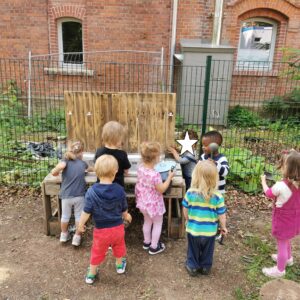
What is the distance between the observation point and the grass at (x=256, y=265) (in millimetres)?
3159

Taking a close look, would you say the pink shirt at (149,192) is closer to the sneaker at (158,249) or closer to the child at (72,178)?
the sneaker at (158,249)

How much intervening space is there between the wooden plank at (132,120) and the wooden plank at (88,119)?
46cm

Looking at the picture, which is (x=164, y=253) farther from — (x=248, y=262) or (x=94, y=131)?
(x=94, y=131)

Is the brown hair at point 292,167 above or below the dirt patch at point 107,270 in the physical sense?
above

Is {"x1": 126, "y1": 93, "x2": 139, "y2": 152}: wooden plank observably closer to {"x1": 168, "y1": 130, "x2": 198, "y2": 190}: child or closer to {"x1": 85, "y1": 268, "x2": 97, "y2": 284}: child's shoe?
{"x1": 168, "y1": 130, "x2": 198, "y2": 190}: child

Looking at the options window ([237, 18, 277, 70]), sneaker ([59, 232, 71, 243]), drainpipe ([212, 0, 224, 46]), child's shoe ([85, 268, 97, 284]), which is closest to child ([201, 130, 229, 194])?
child's shoe ([85, 268, 97, 284])

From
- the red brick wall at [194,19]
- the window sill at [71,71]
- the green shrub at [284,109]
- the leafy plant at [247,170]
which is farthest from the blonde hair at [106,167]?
the red brick wall at [194,19]

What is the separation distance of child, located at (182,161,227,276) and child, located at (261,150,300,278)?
53 cm

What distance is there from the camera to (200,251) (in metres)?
3.32

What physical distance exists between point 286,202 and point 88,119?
2.51 meters

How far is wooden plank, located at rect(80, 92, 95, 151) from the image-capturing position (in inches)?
165

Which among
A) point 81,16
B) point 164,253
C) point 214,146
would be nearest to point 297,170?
point 214,146

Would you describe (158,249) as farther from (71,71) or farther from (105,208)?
(71,71)

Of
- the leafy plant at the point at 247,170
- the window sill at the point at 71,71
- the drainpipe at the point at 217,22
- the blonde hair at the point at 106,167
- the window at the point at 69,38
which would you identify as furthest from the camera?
the window at the point at 69,38
